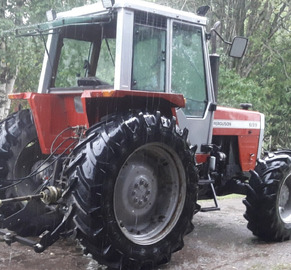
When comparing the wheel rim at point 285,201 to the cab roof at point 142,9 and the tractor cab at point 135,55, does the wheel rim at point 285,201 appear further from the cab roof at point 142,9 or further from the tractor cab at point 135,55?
the cab roof at point 142,9

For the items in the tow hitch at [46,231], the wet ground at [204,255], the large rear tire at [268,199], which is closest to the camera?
the tow hitch at [46,231]

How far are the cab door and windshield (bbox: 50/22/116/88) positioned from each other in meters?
0.80

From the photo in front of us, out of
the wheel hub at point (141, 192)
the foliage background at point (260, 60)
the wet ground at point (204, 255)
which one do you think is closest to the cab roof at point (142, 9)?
the wheel hub at point (141, 192)

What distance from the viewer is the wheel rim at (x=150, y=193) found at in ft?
15.0

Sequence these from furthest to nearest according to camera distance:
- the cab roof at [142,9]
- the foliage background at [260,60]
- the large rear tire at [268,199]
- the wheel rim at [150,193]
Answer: the foliage background at [260,60] < the large rear tire at [268,199] < the cab roof at [142,9] < the wheel rim at [150,193]

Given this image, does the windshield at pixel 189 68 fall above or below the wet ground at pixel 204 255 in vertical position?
above

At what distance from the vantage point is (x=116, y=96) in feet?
14.0

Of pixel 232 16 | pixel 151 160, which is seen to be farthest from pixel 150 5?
pixel 232 16

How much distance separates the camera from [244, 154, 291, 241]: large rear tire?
5.85m

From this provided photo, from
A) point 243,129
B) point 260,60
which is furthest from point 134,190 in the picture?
point 260,60

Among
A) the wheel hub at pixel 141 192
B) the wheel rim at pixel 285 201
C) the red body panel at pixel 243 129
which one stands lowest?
the wheel rim at pixel 285 201

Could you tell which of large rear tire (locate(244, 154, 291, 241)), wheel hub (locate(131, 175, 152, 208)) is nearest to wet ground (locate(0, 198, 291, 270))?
large rear tire (locate(244, 154, 291, 241))

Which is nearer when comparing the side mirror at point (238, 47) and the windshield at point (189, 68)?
the windshield at point (189, 68)

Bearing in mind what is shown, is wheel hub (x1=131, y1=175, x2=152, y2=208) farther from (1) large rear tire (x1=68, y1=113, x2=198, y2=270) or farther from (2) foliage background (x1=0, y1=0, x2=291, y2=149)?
(2) foliage background (x1=0, y1=0, x2=291, y2=149)
